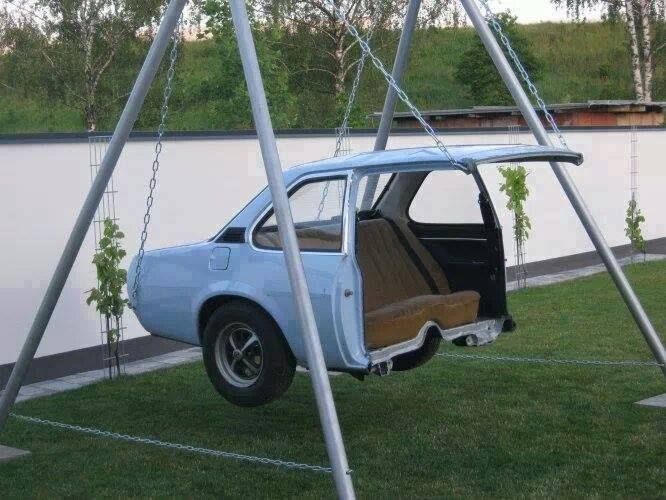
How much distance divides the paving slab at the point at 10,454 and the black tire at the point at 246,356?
5.38ft

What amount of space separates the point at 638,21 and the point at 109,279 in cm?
3300

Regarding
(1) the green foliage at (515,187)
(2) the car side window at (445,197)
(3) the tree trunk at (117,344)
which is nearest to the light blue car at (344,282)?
(3) the tree trunk at (117,344)

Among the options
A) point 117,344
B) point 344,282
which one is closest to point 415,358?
point 344,282

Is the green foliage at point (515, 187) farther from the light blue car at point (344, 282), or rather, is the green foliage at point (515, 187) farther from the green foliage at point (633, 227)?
the light blue car at point (344, 282)

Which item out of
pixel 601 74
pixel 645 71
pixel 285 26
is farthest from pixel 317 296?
pixel 601 74

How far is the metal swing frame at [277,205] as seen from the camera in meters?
6.61

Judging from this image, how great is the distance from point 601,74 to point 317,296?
47.6m

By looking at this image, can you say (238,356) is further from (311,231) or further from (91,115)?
(91,115)

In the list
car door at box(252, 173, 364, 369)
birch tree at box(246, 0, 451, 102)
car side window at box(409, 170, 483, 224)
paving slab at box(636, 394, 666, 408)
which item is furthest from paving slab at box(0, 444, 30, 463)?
birch tree at box(246, 0, 451, 102)

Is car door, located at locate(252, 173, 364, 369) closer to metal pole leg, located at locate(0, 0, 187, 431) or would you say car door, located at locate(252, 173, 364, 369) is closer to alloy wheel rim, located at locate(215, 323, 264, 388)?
alloy wheel rim, located at locate(215, 323, 264, 388)

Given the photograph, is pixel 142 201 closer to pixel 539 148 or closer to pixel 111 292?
pixel 111 292

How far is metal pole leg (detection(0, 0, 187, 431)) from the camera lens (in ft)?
26.2

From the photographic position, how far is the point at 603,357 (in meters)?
11.8

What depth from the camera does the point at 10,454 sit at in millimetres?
8703
